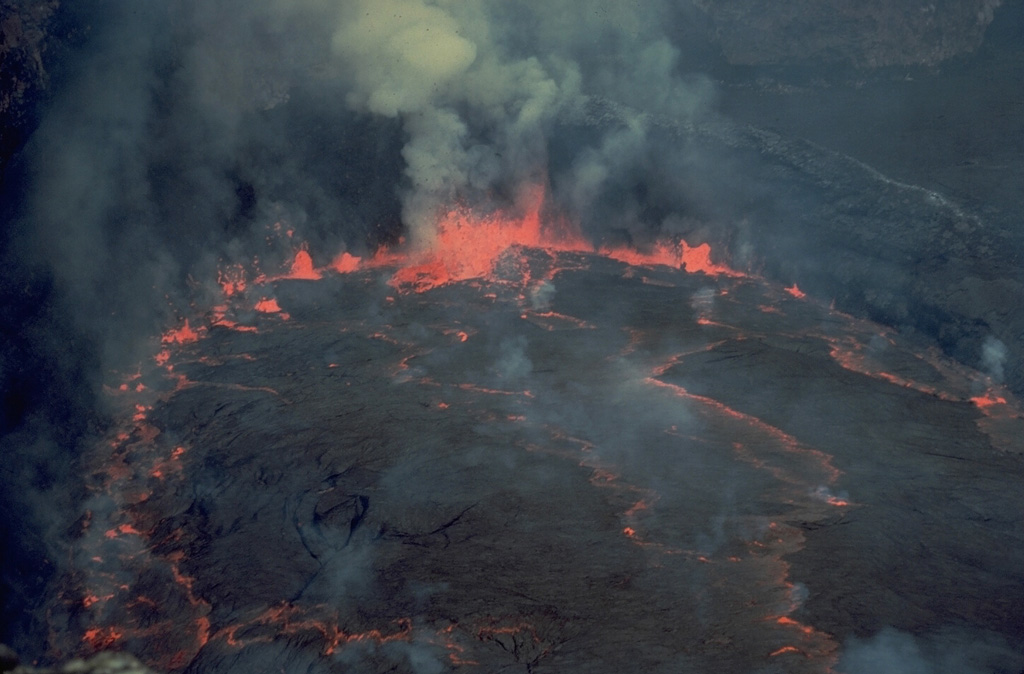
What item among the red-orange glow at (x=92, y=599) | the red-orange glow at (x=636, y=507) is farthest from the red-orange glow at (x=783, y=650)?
the red-orange glow at (x=92, y=599)

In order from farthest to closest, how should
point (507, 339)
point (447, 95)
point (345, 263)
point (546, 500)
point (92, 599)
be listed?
point (447, 95)
point (345, 263)
point (507, 339)
point (546, 500)
point (92, 599)

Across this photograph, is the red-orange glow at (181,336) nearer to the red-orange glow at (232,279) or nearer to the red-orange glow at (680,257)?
the red-orange glow at (232,279)

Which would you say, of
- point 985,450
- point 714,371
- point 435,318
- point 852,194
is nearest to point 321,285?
point 435,318

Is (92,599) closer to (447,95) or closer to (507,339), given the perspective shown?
(507,339)

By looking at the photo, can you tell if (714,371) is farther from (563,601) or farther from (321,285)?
(321,285)

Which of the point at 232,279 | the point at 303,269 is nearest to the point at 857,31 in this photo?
the point at 303,269

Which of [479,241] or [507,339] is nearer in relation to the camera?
[507,339]
